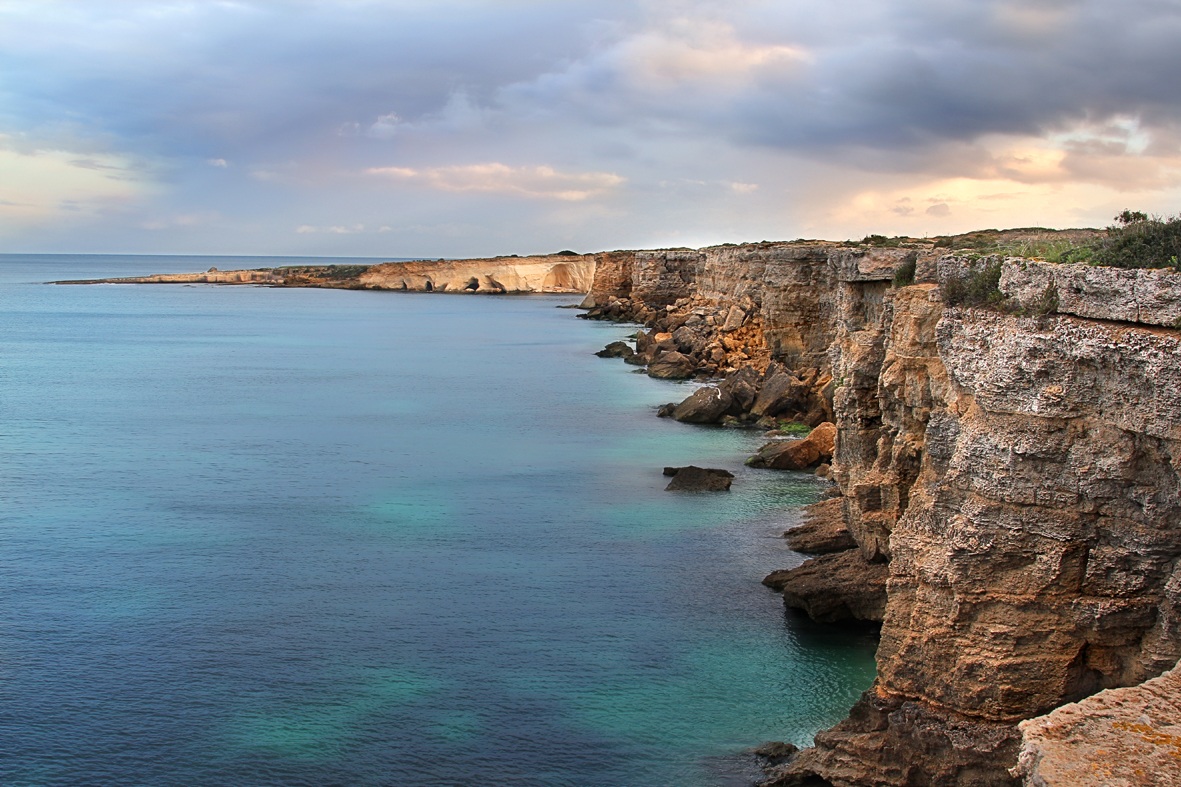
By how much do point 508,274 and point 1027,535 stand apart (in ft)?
507

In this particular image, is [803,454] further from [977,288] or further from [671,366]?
[671,366]

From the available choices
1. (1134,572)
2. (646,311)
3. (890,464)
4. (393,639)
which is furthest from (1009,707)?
(646,311)

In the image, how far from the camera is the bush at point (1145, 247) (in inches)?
450

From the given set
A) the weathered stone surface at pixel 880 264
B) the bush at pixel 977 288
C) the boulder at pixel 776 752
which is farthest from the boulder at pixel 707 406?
the bush at pixel 977 288

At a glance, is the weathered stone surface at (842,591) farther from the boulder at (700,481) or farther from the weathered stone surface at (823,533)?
the boulder at (700,481)

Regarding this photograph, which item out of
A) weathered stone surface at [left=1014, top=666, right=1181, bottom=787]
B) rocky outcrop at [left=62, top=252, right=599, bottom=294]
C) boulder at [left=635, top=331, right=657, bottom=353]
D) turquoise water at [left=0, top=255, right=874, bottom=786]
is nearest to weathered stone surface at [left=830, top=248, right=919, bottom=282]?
turquoise water at [left=0, top=255, right=874, bottom=786]

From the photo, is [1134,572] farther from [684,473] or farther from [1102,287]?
[684,473]

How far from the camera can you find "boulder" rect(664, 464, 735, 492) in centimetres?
3206

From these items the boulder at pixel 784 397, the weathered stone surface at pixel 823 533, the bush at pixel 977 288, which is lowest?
the weathered stone surface at pixel 823 533

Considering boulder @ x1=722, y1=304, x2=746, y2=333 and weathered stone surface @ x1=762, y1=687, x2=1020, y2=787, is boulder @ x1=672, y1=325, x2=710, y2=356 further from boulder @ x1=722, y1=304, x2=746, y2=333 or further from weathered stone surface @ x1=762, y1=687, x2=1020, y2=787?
weathered stone surface @ x1=762, y1=687, x2=1020, y2=787

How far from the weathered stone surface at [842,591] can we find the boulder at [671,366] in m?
38.0

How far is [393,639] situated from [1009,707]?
11.7 metres

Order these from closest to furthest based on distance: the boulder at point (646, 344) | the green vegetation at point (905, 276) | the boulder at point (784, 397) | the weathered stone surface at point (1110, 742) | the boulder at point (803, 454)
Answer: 1. the weathered stone surface at point (1110, 742)
2. the green vegetation at point (905, 276)
3. the boulder at point (803, 454)
4. the boulder at point (784, 397)
5. the boulder at point (646, 344)

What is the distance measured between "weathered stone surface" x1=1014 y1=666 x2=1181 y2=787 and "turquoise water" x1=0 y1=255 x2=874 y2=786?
23.3 ft
